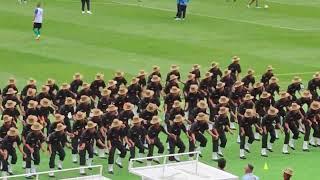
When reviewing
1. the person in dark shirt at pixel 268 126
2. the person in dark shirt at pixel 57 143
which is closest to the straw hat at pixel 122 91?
the person in dark shirt at pixel 57 143

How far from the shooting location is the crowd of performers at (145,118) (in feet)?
82.8

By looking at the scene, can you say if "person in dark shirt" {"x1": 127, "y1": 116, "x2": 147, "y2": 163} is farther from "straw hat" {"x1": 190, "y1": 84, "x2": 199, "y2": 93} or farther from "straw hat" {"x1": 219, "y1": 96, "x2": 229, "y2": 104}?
"straw hat" {"x1": 190, "y1": 84, "x2": 199, "y2": 93}

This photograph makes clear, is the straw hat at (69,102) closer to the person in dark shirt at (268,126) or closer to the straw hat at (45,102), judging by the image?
the straw hat at (45,102)

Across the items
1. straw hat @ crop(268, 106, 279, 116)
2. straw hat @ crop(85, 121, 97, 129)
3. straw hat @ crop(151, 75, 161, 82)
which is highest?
straw hat @ crop(151, 75, 161, 82)

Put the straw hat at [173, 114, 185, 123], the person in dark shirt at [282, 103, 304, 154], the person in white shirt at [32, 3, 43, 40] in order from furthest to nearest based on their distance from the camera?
the person in white shirt at [32, 3, 43, 40], the person in dark shirt at [282, 103, 304, 154], the straw hat at [173, 114, 185, 123]

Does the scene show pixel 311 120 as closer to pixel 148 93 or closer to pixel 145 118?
pixel 148 93

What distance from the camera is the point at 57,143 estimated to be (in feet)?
82.3

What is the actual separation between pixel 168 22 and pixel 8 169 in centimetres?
2679

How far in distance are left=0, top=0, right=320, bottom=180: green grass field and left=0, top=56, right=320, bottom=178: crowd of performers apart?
38.1 inches

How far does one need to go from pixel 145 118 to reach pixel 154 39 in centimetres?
Result: 1874

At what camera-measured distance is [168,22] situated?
50531 millimetres

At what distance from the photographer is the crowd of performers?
25.2 m

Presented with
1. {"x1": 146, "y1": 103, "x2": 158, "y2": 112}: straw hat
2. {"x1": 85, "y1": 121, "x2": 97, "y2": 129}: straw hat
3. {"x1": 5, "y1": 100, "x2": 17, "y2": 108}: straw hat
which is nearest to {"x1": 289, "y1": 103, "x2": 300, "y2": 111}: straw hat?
{"x1": 146, "y1": 103, "x2": 158, "y2": 112}: straw hat

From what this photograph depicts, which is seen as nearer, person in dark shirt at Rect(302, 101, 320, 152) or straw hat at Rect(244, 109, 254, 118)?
straw hat at Rect(244, 109, 254, 118)
